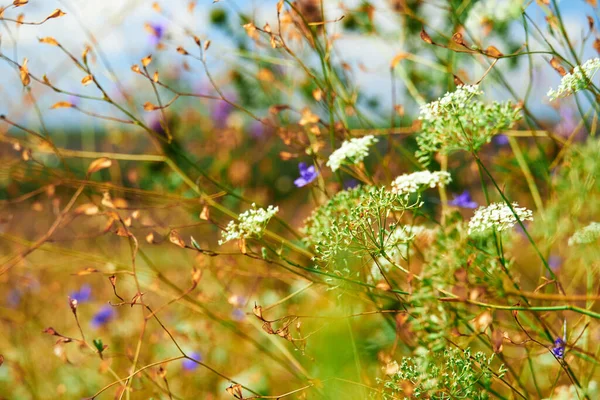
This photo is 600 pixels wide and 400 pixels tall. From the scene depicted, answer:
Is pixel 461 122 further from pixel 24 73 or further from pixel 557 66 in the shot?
pixel 24 73

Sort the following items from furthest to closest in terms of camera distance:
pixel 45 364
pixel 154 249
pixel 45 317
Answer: pixel 154 249 < pixel 45 317 < pixel 45 364

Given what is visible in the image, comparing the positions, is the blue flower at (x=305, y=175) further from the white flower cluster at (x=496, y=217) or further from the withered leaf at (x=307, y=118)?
the white flower cluster at (x=496, y=217)

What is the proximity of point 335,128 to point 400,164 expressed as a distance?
2.30 feet

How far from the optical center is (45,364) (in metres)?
1.76

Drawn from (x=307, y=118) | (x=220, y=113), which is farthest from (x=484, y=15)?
(x=220, y=113)

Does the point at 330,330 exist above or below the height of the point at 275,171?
above

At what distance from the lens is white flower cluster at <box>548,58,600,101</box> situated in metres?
0.57

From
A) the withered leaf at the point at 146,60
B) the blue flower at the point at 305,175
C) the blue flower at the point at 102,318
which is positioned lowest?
the blue flower at the point at 102,318

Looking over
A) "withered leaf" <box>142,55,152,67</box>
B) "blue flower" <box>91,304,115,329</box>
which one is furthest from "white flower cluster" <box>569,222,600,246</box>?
"blue flower" <box>91,304,115,329</box>

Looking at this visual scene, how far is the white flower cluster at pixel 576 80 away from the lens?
57 centimetres

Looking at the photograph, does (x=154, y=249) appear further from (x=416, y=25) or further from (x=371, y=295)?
(x=371, y=295)

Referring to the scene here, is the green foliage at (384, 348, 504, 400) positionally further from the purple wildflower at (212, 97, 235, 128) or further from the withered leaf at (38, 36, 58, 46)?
the purple wildflower at (212, 97, 235, 128)

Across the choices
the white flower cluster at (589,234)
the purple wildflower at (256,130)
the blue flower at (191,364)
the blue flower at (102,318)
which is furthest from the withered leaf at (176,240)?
the purple wildflower at (256,130)

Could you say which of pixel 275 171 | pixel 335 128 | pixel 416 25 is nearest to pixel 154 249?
pixel 275 171
